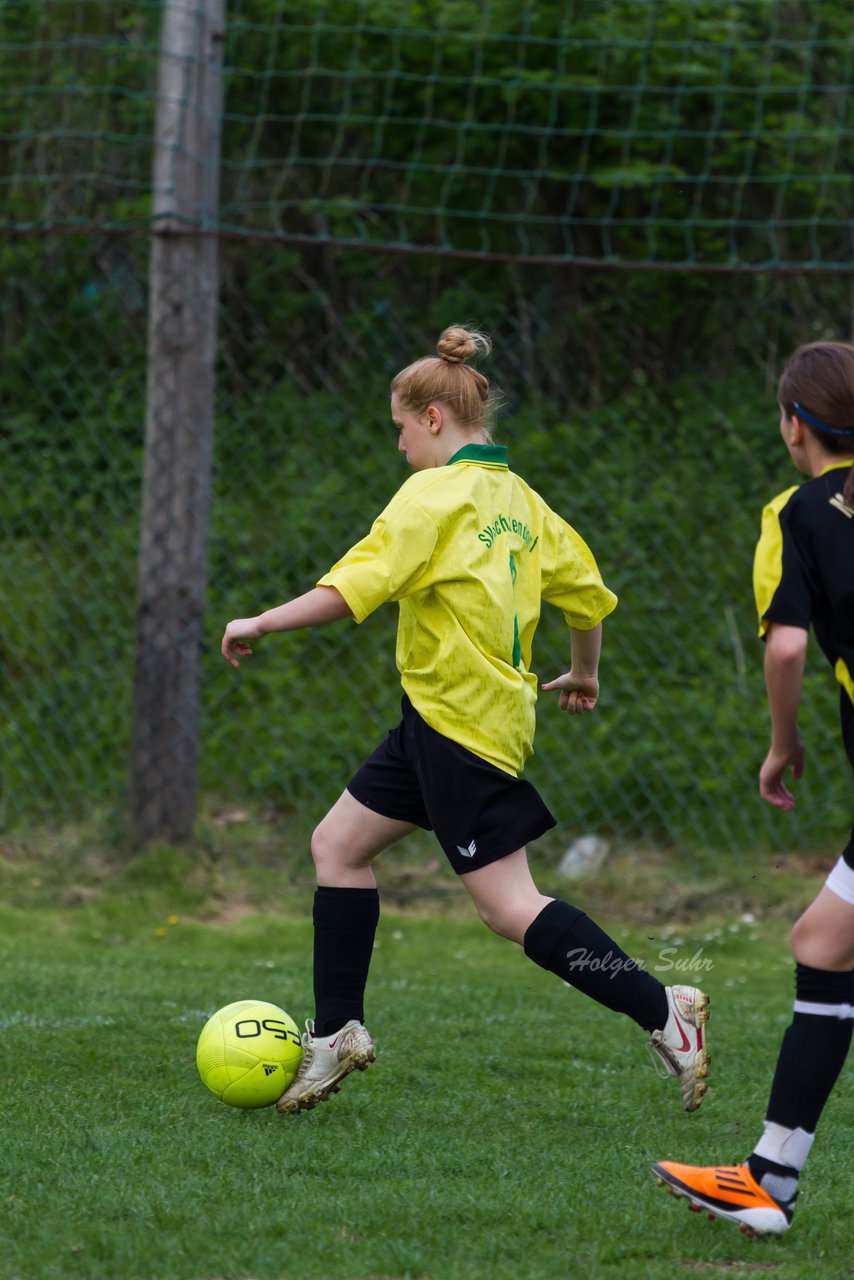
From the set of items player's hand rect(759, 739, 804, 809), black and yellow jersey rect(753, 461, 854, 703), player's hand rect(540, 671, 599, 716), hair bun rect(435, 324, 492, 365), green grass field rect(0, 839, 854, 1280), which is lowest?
green grass field rect(0, 839, 854, 1280)

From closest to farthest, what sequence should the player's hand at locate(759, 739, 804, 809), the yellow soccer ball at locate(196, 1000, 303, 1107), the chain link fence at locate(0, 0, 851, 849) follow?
the player's hand at locate(759, 739, 804, 809) → the yellow soccer ball at locate(196, 1000, 303, 1107) → the chain link fence at locate(0, 0, 851, 849)

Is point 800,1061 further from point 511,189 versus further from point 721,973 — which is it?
point 511,189

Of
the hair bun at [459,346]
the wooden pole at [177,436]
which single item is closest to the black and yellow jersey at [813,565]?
the hair bun at [459,346]

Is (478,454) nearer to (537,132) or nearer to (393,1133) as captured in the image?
(393,1133)

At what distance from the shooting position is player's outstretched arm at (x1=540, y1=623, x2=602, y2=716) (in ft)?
13.3

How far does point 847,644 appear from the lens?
2908mm

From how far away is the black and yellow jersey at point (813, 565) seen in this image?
9.34 ft

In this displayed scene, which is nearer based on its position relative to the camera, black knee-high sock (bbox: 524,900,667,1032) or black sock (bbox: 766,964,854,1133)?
black sock (bbox: 766,964,854,1133)

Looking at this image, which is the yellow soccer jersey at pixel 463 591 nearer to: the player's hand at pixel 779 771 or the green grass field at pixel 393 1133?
the player's hand at pixel 779 771

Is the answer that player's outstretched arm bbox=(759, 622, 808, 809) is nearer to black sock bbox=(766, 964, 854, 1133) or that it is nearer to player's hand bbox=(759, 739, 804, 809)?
player's hand bbox=(759, 739, 804, 809)

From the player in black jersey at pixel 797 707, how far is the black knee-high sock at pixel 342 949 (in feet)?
3.67

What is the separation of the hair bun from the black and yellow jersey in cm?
111

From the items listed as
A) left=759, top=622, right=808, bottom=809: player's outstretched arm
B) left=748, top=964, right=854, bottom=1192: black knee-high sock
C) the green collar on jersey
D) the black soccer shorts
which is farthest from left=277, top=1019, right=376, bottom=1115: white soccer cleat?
the green collar on jersey

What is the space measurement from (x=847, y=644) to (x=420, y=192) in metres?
6.87
